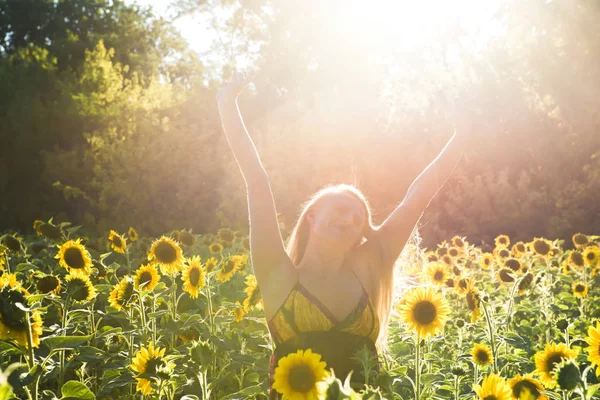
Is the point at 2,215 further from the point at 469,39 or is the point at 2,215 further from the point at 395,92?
the point at 469,39

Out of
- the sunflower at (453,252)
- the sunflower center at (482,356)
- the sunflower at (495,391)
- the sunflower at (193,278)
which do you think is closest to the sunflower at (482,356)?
the sunflower center at (482,356)

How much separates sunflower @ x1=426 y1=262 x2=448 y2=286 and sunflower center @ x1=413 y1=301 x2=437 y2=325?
1965 millimetres

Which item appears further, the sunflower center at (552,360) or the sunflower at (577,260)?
the sunflower at (577,260)

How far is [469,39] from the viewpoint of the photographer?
12.9m

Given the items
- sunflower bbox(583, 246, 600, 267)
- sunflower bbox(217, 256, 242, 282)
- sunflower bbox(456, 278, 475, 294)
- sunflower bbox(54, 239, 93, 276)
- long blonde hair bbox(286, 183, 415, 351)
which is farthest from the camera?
sunflower bbox(583, 246, 600, 267)

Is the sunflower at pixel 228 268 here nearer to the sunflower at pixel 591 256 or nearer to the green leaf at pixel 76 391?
the green leaf at pixel 76 391

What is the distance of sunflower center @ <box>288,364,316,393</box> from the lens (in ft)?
4.52

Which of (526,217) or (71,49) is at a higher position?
(71,49)

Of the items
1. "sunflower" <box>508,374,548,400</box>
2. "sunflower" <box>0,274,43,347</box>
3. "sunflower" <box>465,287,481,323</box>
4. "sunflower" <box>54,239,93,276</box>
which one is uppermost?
"sunflower" <box>0,274,43,347</box>

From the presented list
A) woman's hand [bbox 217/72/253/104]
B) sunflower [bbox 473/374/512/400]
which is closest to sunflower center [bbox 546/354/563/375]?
sunflower [bbox 473/374/512/400]

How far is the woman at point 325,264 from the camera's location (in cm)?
218

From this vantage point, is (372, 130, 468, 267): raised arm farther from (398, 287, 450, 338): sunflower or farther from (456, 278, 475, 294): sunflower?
(456, 278, 475, 294): sunflower

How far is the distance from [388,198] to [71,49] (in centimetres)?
1403

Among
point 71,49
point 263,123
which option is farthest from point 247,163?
point 71,49
